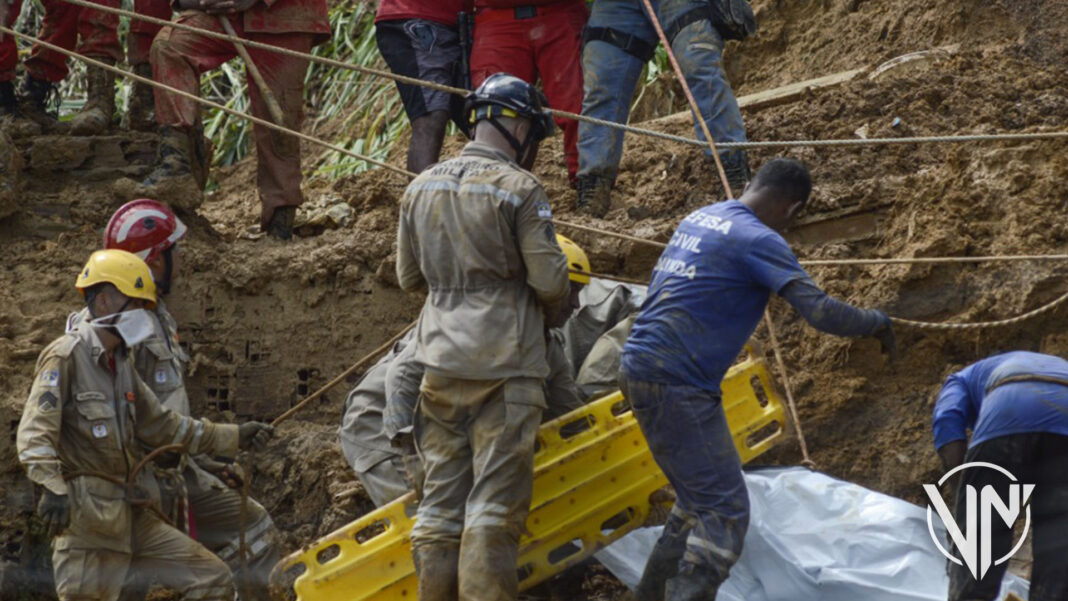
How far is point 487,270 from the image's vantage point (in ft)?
17.6

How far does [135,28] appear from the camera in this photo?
28.1 feet

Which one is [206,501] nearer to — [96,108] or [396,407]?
[396,407]

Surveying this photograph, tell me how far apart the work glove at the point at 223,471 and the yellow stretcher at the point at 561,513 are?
753 millimetres

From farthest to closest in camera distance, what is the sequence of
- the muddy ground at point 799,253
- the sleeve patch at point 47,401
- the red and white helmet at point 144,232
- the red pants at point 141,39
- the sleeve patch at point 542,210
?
the red pants at point 141,39 → the muddy ground at point 799,253 → the red and white helmet at point 144,232 → the sleeve patch at point 47,401 → the sleeve patch at point 542,210

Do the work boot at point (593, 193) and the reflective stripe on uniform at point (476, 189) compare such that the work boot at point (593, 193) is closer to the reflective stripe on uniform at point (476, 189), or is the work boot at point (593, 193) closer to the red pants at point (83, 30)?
the reflective stripe on uniform at point (476, 189)

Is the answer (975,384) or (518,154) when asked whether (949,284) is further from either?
(518,154)

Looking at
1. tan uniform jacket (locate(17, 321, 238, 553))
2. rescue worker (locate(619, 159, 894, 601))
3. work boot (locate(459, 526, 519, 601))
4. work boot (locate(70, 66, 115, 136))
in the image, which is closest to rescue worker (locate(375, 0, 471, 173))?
work boot (locate(70, 66, 115, 136))

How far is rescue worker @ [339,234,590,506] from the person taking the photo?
568 centimetres

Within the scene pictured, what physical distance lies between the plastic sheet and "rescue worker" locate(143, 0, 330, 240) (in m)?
3.22

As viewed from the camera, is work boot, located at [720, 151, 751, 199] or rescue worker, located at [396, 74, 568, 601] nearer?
rescue worker, located at [396, 74, 568, 601]

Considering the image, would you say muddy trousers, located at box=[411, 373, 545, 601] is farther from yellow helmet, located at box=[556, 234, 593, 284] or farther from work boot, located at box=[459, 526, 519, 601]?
yellow helmet, located at box=[556, 234, 593, 284]

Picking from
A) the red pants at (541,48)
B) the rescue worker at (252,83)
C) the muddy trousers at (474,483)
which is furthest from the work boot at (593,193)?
the muddy trousers at (474,483)

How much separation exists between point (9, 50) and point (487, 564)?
190 inches

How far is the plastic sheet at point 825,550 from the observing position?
5809 mm
